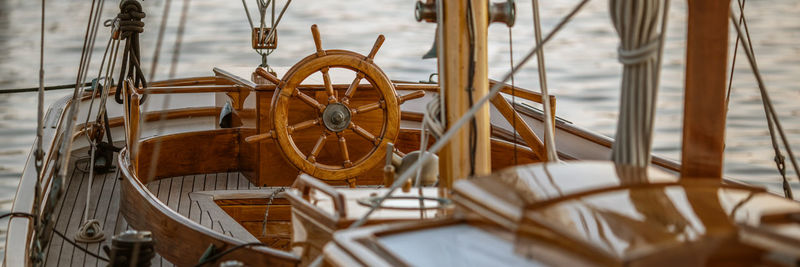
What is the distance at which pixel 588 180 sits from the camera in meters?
1.17

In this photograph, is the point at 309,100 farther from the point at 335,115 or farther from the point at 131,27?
the point at 131,27

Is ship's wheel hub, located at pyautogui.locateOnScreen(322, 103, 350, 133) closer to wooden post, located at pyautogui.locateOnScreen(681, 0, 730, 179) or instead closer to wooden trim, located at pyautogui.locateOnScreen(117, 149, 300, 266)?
wooden trim, located at pyautogui.locateOnScreen(117, 149, 300, 266)

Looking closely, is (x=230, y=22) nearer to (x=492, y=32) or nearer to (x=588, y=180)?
(x=492, y=32)

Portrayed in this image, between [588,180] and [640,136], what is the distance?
296mm

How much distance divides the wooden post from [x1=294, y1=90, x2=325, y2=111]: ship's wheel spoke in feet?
5.90

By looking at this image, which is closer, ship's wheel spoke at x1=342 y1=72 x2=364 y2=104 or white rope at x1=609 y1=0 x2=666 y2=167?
white rope at x1=609 y1=0 x2=666 y2=167

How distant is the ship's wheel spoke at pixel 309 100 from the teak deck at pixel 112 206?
0.45 m

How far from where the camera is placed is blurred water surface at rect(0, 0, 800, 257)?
23.1 feet

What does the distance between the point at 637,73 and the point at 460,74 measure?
48 cm

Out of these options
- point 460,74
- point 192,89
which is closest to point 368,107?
point 192,89

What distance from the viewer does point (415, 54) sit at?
11.5 metres

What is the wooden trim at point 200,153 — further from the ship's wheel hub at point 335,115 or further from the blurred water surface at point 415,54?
the blurred water surface at point 415,54

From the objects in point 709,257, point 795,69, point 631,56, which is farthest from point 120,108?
point 795,69

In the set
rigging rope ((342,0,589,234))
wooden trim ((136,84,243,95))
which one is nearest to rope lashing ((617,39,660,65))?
rigging rope ((342,0,589,234))
